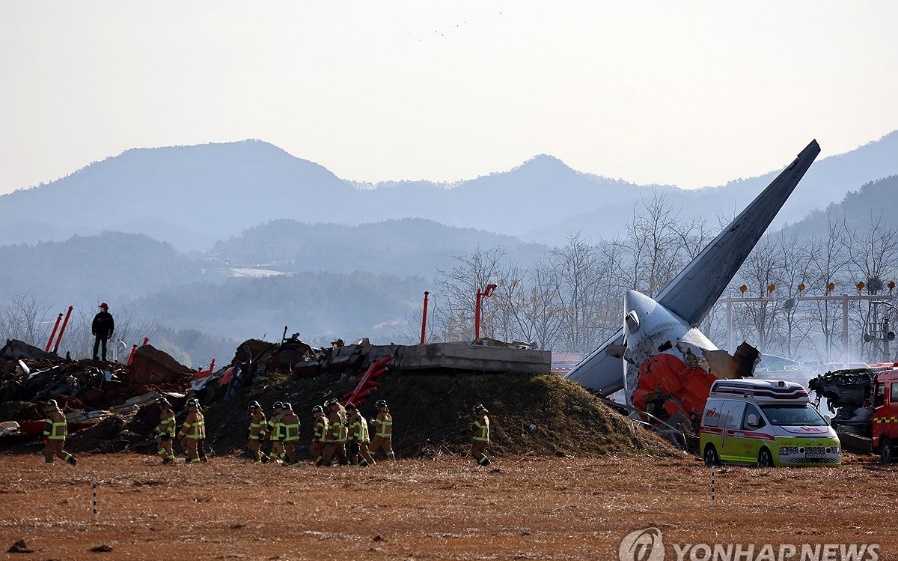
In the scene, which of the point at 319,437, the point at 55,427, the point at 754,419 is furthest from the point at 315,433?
the point at 754,419

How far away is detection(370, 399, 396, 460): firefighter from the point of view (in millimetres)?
30562

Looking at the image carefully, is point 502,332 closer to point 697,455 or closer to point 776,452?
point 697,455

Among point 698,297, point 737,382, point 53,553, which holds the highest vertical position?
point 698,297

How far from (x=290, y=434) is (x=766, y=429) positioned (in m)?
11.0

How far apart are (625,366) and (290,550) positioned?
29.5 meters

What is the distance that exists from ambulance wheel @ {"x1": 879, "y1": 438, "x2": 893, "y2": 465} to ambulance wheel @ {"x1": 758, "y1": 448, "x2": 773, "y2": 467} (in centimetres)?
435

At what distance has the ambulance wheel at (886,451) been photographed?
32.9m

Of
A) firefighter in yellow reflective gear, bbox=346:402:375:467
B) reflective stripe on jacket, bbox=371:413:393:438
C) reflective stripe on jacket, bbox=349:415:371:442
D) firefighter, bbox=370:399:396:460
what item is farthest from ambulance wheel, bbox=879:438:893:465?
reflective stripe on jacket, bbox=349:415:371:442

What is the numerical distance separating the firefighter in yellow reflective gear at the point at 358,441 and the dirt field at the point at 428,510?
3.34 feet

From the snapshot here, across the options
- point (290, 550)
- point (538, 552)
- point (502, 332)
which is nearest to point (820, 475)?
point (538, 552)

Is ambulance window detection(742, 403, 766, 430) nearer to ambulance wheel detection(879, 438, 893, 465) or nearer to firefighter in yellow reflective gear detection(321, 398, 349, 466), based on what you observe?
ambulance wheel detection(879, 438, 893, 465)

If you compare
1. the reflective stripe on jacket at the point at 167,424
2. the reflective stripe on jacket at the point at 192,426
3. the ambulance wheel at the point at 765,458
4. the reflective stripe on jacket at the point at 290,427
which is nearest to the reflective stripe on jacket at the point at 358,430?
the reflective stripe on jacket at the point at 290,427

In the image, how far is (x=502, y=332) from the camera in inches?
4166

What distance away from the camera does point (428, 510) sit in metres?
20.7
